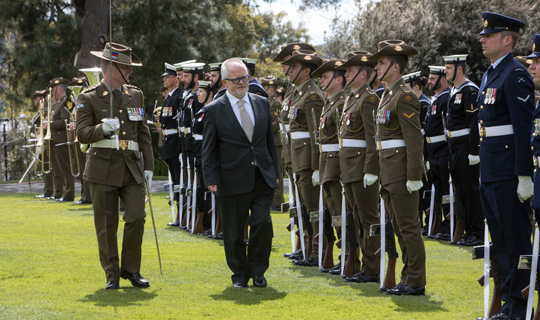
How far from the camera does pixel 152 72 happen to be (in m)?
21.9

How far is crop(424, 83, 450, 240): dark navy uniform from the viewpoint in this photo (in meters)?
9.60

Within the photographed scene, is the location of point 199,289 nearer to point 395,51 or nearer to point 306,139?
point 306,139

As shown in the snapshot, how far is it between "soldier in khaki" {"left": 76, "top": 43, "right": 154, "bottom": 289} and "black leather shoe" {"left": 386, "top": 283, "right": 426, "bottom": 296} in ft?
7.85

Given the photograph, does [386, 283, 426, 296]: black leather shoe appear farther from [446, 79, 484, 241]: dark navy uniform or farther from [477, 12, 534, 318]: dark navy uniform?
[446, 79, 484, 241]: dark navy uniform

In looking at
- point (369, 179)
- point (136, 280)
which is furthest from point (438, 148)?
point (136, 280)

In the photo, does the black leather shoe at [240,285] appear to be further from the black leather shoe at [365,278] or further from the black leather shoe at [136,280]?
the black leather shoe at [365,278]

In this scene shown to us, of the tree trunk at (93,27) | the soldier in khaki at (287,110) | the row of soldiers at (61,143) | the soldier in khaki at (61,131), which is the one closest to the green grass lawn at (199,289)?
the soldier in khaki at (287,110)

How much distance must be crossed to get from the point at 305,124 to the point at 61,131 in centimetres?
952

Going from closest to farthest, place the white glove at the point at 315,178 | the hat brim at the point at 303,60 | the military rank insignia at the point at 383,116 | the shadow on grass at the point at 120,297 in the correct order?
the shadow on grass at the point at 120,297 → the military rank insignia at the point at 383,116 → the white glove at the point at 315,178 → the hat brim at the point at 303,60

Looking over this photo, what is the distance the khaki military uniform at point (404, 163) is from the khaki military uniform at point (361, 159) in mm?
450

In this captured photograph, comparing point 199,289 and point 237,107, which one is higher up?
point 237,107

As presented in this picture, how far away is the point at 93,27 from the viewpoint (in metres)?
19.8

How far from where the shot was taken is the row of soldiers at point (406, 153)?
4922mm

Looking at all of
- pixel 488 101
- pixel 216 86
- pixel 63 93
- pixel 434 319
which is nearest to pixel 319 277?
pixel 434 319
